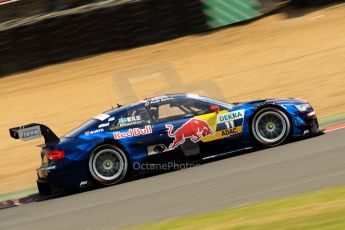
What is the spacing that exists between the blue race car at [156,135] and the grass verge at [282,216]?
11.2 ft

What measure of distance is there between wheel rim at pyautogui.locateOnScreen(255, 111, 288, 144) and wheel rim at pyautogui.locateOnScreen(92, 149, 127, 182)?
2.15 metres

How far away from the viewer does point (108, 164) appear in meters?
10.6

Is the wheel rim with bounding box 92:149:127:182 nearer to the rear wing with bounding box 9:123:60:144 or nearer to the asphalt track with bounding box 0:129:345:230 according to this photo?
the asphalt track with bounding box 0:129:345:230

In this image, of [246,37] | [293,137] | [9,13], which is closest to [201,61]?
[246,37]

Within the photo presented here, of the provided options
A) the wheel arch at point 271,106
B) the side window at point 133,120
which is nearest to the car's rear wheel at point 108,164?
the side window at point 133,120

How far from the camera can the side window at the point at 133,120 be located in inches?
426

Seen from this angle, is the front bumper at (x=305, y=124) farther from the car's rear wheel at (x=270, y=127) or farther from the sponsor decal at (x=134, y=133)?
the sponsor decal at (x=134, y=133)

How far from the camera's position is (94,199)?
962 centimetres

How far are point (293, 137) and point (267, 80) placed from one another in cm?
562

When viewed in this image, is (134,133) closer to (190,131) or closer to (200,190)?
(190,131)

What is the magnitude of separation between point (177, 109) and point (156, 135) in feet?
1.81

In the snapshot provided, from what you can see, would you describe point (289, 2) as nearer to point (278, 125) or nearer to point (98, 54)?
point (98, 54)

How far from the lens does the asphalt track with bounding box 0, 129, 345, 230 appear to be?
25.6 ft

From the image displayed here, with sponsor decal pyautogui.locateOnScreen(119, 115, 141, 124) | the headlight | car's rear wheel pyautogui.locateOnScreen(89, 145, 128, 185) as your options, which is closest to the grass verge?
car's rear wheel pyautogui.locateOnScreen(89, 145, 128, 185)
